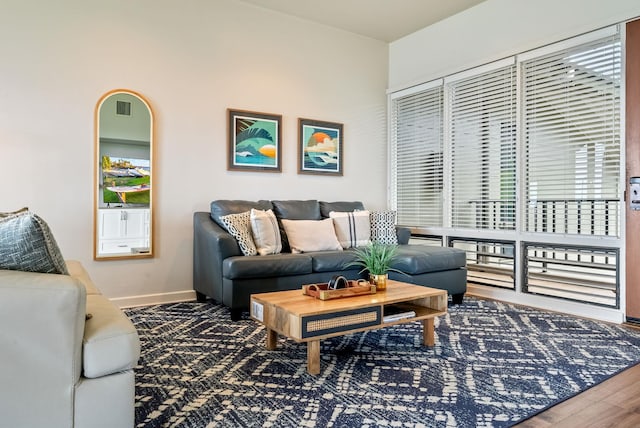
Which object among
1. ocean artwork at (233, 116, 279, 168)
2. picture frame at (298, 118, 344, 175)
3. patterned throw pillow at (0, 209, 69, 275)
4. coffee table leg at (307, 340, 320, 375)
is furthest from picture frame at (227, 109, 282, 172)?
patterned throw pillow at (0, 209, 69, 275)

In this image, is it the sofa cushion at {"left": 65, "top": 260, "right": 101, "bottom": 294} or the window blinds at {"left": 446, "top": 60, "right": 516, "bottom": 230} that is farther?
the window blinds at {"left": 446, "top": 60, "right": 516, "bottom": 230}

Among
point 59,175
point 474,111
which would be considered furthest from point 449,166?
point 59,175

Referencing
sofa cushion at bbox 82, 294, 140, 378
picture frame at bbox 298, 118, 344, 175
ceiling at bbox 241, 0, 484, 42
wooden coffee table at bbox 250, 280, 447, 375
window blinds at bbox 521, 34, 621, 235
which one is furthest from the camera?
picture frame at bbox 298, 118, 344, 175

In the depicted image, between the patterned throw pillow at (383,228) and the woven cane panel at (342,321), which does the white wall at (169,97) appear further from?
the woven cane panel at (342,321)

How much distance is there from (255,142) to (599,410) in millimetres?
3618

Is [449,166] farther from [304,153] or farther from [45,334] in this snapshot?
[45,334]

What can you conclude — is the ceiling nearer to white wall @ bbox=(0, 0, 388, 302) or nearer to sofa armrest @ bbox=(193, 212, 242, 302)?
white wall @ bbox=(0, 0, 388, 302)

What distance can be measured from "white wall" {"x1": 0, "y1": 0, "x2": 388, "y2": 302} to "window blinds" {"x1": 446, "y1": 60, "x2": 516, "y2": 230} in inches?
44.5

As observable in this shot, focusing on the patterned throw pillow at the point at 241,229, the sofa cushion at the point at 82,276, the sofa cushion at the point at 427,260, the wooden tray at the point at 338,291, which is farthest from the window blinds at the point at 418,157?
the sofa cushion at the point at 82,276

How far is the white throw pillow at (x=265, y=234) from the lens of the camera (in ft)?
12.5

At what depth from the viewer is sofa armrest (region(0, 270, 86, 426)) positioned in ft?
4.40

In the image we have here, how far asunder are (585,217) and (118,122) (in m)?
4.04

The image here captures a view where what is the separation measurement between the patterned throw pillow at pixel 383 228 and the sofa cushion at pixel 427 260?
1.52 feet

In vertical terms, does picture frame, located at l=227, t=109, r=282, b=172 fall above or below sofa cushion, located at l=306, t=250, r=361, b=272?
above
